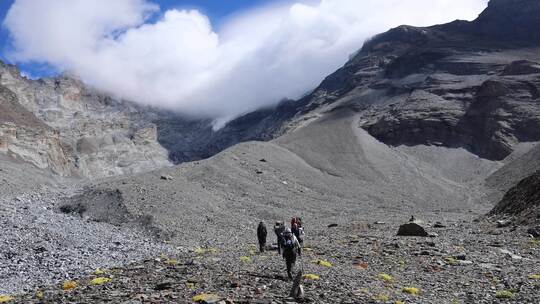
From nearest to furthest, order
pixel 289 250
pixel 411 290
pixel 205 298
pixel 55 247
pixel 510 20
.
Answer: pixel 205 298 < pixel 411 290 < pixel 289 250 < pixel 55 247 < pixel 510 20

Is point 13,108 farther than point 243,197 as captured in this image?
Yes

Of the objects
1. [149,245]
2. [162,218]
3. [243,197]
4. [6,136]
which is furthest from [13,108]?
[149,245]

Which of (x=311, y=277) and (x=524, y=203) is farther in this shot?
(x=524, y=203)

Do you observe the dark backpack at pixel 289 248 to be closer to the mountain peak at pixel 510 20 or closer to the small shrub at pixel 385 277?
the small shrub at pixel 385 277

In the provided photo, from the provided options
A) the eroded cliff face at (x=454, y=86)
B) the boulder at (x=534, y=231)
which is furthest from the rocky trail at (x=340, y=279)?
the eroded cliff face at (x=454, y=86)

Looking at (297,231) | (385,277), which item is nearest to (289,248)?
(385,277)

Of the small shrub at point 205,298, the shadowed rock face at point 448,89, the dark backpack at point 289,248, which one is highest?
the shadowed rock face at point 448,89

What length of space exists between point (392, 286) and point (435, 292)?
136cm

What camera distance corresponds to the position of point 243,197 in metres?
66.4

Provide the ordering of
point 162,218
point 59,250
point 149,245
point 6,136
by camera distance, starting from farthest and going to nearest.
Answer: point 6,136 → point 162,218 → point 149,245 → point 59,250

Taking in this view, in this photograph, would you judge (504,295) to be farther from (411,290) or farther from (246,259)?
(246,259)

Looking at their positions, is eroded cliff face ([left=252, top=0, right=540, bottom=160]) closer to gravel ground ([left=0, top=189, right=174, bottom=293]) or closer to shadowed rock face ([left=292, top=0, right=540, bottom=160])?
shadowed rock face ([left=292, top=0, right=540, bottom=160])

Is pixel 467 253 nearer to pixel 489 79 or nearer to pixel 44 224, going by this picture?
pixel 44 224

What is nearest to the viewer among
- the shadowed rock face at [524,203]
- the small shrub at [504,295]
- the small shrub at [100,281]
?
the small shrub at [504,295]
